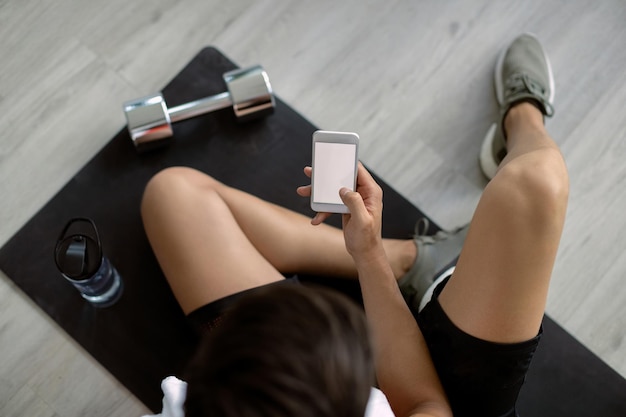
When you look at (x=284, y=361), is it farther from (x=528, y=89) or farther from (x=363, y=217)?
(x=528, y=89)

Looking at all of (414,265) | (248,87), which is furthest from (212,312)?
(248,87)

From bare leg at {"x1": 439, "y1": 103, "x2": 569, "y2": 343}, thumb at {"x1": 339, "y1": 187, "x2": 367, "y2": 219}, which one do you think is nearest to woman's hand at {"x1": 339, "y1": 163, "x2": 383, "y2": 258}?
thumb at {"x1": 339, "y1": 187, "x2": 367, "y2": 219}

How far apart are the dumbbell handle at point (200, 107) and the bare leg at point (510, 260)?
593mm

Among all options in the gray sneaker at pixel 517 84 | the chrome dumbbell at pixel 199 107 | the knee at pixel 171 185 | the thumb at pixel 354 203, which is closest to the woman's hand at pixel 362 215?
the thumb at pixel 354 203

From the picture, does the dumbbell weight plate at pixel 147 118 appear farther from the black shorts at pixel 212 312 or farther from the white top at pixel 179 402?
the white top at pixel 179 402

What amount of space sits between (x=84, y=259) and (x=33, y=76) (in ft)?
1.65

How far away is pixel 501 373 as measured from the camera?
78 cm

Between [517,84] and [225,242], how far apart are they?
27.7 inches

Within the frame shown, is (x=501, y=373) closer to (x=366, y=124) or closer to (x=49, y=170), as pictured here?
(x=366, y=124)

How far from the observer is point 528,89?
46.1 inches

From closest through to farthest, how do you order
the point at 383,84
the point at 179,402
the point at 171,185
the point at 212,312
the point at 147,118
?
1. the point at 179,402
2. the point at 212,312
3. the point at 171,185
4. the point at 147,118
5. the point at 383,84

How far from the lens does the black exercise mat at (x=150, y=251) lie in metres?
1.08

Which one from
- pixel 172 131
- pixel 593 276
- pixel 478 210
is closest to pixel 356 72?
pixel 172 131

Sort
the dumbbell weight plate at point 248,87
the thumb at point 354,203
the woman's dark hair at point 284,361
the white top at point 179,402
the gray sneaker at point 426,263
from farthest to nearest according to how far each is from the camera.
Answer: the dumbbell weight plate at point 248,87 < the gray sneaker at point 426,263 < the thumb at point 354,203 < the white top at point 179,402 < the woman's dark hair at point 284,361
